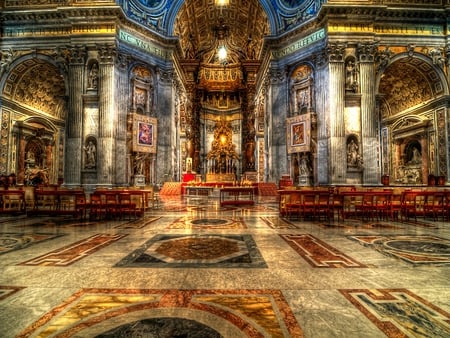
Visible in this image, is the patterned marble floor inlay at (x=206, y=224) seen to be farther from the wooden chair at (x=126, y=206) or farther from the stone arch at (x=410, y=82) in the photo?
the stone arch at (x=410, y=82)

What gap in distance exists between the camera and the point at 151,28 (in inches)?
628

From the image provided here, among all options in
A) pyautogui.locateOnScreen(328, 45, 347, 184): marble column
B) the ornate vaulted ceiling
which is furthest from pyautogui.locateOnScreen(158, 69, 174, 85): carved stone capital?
pyautogui.locateOnScreen(328, 45, 347, 184): marble column

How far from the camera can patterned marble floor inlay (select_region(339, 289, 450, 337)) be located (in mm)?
1663

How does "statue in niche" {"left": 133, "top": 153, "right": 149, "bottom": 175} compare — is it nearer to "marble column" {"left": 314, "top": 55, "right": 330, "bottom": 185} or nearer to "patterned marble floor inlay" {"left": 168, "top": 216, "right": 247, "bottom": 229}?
"patterned marble floor inlay" {"left": 168, "top": 216, "right": 247, "bottom": 229}

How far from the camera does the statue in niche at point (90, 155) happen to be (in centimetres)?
1353

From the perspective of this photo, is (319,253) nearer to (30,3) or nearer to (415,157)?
(415,157)

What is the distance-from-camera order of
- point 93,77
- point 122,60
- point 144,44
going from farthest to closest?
point 144,44 < point 122,60 < point 93,77

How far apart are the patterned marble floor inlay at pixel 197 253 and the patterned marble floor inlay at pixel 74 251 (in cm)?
67

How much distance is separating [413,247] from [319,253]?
5.34ft

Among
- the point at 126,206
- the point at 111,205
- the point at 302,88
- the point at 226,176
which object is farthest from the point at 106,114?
the point at 226,176

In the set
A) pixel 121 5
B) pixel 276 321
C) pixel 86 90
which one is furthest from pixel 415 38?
pixel 86 90

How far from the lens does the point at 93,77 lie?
13773mm

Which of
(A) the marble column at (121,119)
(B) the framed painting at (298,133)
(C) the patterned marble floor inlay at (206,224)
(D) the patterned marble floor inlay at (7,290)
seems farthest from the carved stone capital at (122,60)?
(D) the patterned marble floor inlay at (7,290)

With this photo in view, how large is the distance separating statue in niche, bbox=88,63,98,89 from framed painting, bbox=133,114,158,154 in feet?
8.58
